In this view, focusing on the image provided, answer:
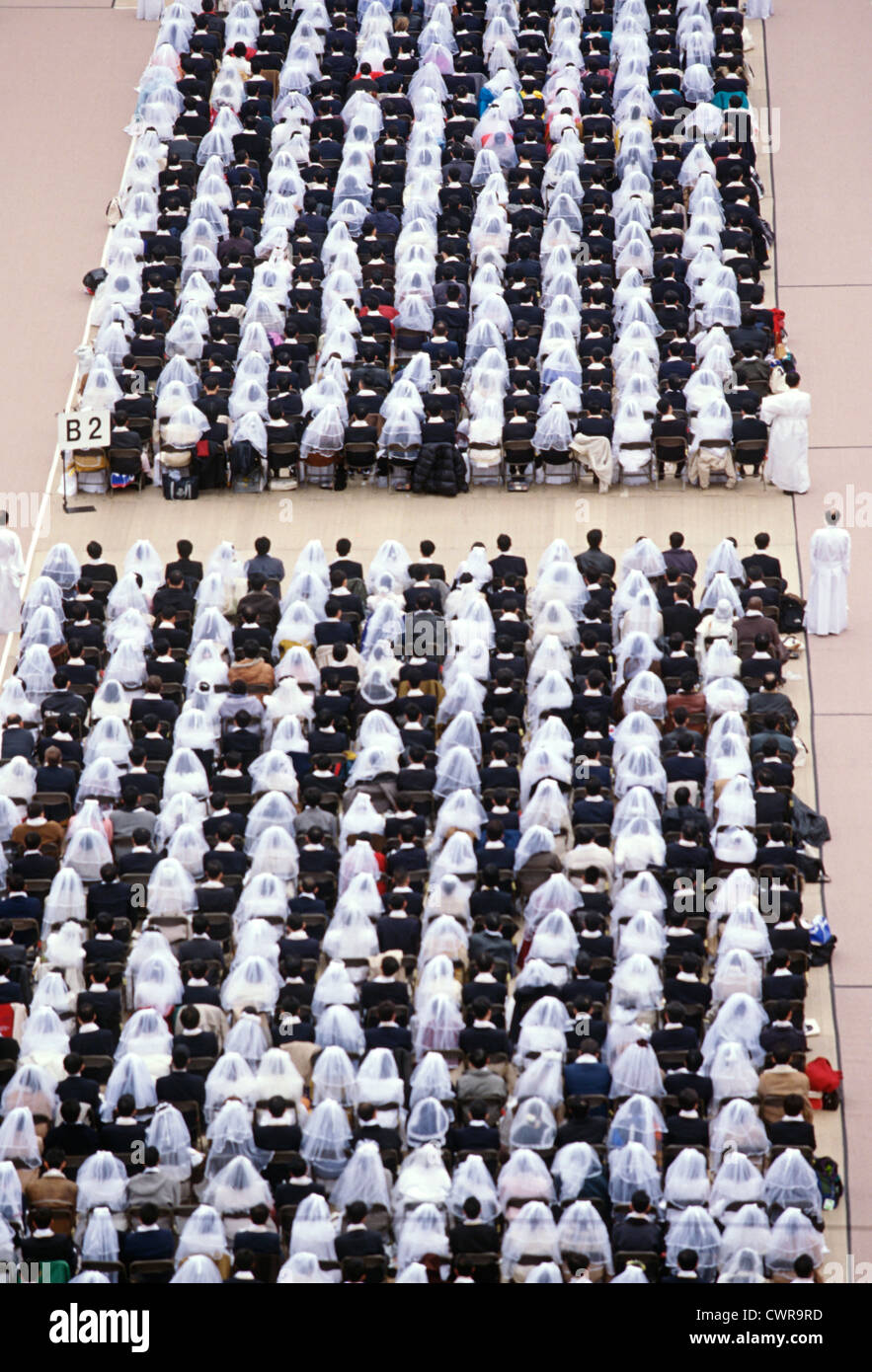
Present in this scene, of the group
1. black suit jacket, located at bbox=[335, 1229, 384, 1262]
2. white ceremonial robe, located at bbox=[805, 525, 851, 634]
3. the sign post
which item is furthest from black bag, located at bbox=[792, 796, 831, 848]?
the sign post

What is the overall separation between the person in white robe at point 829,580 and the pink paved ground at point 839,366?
199 mm

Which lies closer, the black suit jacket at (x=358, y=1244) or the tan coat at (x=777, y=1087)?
the black suit jacket at (x=358, y=1244)

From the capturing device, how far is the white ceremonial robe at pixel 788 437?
33469mm

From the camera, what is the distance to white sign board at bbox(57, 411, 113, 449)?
111ft

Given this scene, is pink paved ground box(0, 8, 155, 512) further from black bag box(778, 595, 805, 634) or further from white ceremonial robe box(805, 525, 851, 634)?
white ceremonial robe box(805, 525, 851, 634)

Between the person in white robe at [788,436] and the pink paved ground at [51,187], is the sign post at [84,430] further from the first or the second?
the person in white robe at [788,436]

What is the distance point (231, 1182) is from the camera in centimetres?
2320

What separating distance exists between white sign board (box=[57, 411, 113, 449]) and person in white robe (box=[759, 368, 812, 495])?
8.07 metres

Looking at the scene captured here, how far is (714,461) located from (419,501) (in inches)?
144

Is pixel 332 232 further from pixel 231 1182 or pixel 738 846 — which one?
pixel 231 1182

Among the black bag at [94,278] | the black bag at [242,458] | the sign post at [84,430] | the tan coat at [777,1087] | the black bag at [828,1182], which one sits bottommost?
the black bag at [828,1182]

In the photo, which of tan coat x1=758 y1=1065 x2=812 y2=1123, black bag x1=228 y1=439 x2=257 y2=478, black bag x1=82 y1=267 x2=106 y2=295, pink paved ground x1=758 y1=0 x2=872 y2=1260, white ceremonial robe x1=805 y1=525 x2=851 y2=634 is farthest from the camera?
black bag x1=82 y1=267 x2=106 y2=295

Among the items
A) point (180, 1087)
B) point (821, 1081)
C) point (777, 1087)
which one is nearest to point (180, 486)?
point (180, 1087)

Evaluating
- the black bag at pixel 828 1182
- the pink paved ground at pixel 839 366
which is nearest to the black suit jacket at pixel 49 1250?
the black bag at pixel 828 1182
